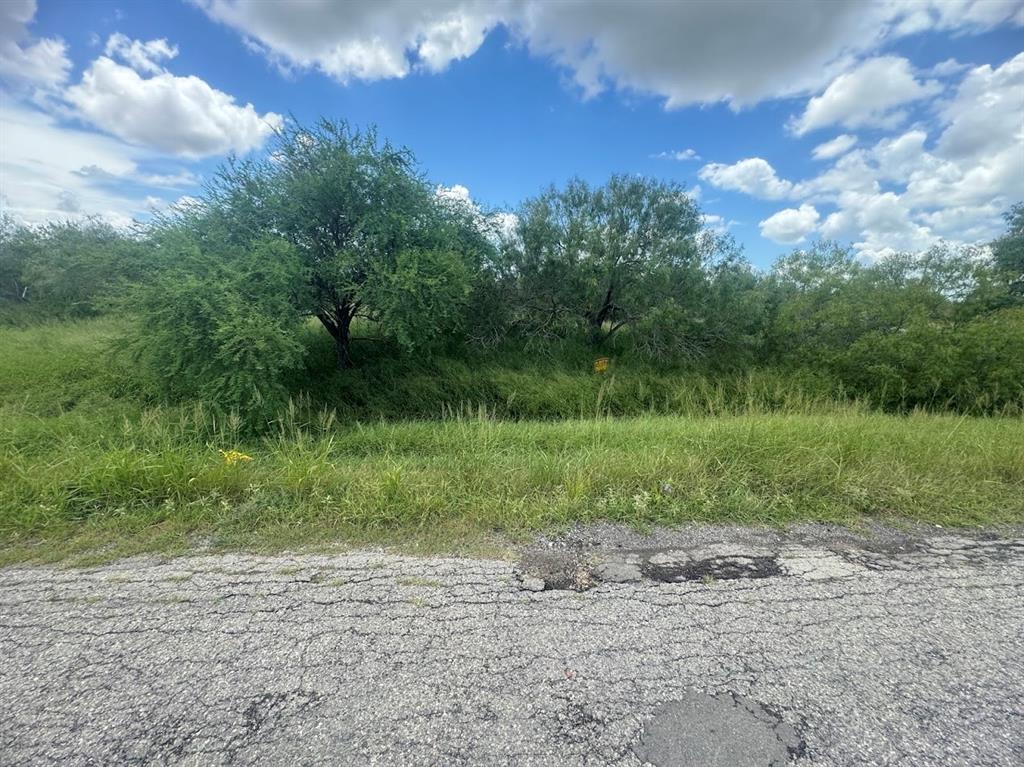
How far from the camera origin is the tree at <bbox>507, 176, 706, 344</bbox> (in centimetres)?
1185

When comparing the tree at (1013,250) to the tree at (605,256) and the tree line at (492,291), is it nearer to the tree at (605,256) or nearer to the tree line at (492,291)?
the tree line at (492,291)

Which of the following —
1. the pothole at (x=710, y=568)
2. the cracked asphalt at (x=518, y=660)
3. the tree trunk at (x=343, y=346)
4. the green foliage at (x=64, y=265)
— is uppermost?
the green foliage at (x=64, y=265)

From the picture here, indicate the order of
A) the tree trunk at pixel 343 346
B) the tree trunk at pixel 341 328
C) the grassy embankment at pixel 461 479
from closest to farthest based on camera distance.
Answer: the grassy embankment at pixel 461 479, the tree trunk at pixel 341 328, the tree trunk at pixel 343 346

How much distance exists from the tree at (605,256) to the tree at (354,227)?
3.19m

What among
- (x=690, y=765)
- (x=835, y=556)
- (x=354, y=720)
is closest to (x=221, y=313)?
(x=354, y=720)

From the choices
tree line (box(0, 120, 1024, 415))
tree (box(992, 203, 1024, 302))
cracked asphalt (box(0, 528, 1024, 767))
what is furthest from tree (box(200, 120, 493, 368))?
tree (box(992, 203, 1024, 302))

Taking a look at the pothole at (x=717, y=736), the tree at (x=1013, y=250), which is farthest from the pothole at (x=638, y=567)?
the tree at (x=1013, y=250)

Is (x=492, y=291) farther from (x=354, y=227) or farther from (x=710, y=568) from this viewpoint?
(x=710, y=568)

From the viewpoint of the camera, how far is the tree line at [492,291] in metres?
7.86

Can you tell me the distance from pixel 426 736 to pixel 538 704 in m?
0.52

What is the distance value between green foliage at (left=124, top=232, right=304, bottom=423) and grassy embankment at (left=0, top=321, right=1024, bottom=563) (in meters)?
0.71

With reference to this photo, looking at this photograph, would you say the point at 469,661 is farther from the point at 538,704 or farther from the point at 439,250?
the point at 439,250

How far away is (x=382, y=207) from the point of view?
9.81 meters

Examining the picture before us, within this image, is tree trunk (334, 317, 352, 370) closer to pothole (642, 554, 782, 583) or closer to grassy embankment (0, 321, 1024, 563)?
grassy embankment (0, 321, 1024, 563)
